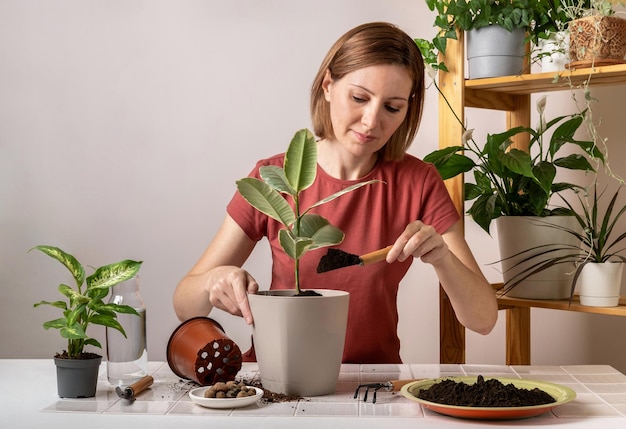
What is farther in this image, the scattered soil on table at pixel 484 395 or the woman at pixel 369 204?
the woman at pixel 369 204

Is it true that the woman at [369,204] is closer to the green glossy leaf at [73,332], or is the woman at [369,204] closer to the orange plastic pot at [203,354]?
the orange plastic pot at [203,354]

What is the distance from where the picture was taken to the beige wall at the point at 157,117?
306cm

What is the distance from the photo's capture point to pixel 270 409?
4.39ft

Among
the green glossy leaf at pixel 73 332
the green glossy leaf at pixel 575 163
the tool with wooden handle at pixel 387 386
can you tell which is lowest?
the tool with wooden handle at pixel 387 386

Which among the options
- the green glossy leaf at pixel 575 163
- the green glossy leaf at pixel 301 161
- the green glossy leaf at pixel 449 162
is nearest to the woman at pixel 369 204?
the green glossy leaf at pixel 449 162

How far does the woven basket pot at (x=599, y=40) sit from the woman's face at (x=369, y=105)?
0.62 meters

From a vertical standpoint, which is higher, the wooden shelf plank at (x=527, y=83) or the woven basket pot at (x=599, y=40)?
the woven basket pot at (x=599, y=40)

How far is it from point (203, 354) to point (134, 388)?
14 cm

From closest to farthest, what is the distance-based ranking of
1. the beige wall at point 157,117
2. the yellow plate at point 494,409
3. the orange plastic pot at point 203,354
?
the yellow plate at point 494,409, the orange plastic pot at point 203,354, the beige wall at point 157,117

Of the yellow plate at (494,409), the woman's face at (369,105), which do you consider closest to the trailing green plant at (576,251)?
the woman's face at (369,105)

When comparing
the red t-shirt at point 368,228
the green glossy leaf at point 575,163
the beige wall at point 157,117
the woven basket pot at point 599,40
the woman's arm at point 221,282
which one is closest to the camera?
the woman's arm at point 221,282

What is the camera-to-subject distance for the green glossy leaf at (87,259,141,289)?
57.2 inches

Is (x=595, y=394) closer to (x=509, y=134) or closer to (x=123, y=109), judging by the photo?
(x=509, y=134)

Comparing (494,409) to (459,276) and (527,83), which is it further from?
(527,83)
